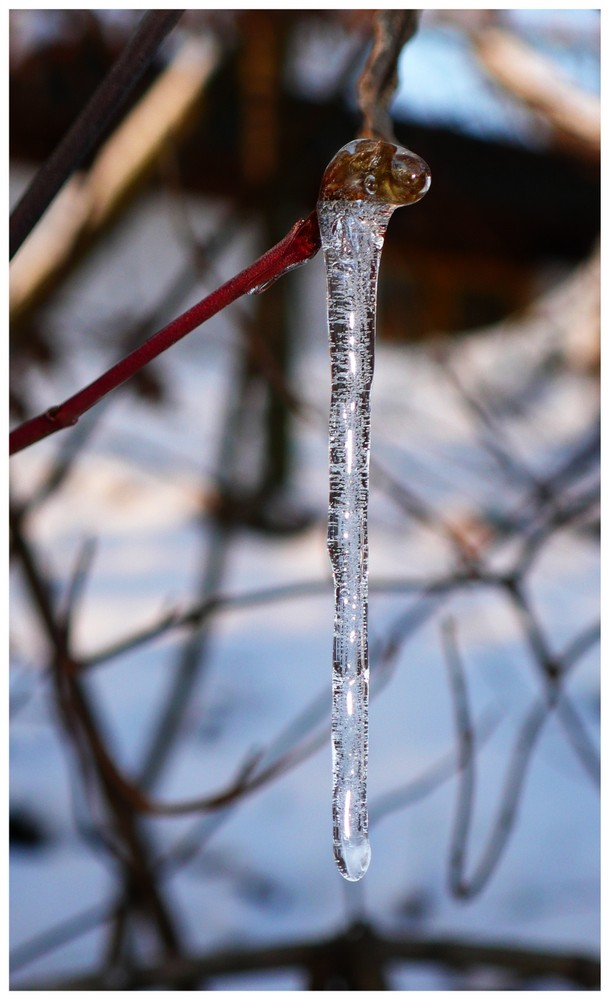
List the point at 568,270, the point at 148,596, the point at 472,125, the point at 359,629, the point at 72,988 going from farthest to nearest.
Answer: the point at 568,270
the point at 148,596
the point at 472,125
the point at 72,988
the point at 359,629

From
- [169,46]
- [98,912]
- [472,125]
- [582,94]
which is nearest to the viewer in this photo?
[98,912]

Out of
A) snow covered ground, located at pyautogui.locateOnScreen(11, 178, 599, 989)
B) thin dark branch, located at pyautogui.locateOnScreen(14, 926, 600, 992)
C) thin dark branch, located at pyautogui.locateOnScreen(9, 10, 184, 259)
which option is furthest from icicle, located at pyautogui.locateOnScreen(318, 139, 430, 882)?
thin dark branch, located at pyautogui.locateOnScreen(14, 926, 600, 992)

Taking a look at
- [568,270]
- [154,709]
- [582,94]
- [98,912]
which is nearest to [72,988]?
[98,912]

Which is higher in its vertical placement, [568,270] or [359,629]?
[568,270]

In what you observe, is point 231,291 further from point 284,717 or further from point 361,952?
point 284,717

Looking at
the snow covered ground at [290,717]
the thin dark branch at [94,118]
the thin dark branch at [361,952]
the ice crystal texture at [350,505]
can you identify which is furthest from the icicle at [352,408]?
the thin dark branch at [361,952]

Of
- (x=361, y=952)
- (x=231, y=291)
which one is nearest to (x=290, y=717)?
(x=361, y=952)

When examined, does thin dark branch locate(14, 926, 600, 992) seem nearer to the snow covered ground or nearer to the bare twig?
the snow covered ground

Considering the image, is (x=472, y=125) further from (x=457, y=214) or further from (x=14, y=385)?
(x=14, y=385)
